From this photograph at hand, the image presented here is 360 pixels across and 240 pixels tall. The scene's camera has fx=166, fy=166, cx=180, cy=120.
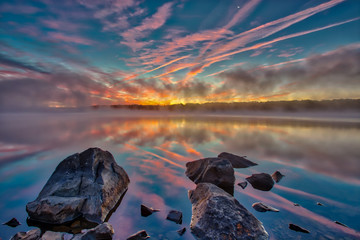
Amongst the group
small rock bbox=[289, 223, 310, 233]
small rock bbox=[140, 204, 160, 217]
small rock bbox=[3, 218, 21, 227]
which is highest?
small rock bbox=[289, 223, 310, 233]

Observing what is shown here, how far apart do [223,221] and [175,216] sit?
1.71 m

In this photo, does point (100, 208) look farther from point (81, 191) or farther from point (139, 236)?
point (139, 236)

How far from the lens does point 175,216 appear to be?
5449 millimetres

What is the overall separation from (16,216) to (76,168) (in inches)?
84.2

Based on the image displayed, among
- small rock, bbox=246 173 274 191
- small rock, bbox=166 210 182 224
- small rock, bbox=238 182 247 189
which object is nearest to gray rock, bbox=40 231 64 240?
small rock, bbox=166 210 182 224

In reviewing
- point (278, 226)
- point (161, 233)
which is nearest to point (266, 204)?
point (278, 226)

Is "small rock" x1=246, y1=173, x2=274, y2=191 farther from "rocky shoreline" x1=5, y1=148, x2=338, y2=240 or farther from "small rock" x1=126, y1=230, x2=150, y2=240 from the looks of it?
"small rock" x1=126, y1=230, x2=150, y2=240

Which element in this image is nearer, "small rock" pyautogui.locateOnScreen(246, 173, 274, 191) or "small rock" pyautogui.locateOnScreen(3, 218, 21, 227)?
"small rock" pyautogui.locateOnScreen(3, 218, 21, 227)

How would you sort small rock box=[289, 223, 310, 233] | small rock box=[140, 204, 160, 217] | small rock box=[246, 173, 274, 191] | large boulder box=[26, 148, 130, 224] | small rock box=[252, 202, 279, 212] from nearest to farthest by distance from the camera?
small rock box=[289, 223, 310, 233] < large boulder box=[26, 148, 130, 224] < small rock box=[140, 204, 160, 217] < small rock box=[252, 202, 279, 212] < small rock box=[246, 173, 274, 191]

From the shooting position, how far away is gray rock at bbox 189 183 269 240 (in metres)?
4.29

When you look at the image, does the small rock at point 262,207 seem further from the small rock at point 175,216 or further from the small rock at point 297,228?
the small rock at point 175,216

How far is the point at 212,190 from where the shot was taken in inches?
224

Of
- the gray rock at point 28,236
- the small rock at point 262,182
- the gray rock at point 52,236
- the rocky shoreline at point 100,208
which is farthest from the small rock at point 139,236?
the small rock at point 262,182

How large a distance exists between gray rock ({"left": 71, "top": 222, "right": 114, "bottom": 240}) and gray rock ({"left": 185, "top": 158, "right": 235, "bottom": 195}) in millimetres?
4649
